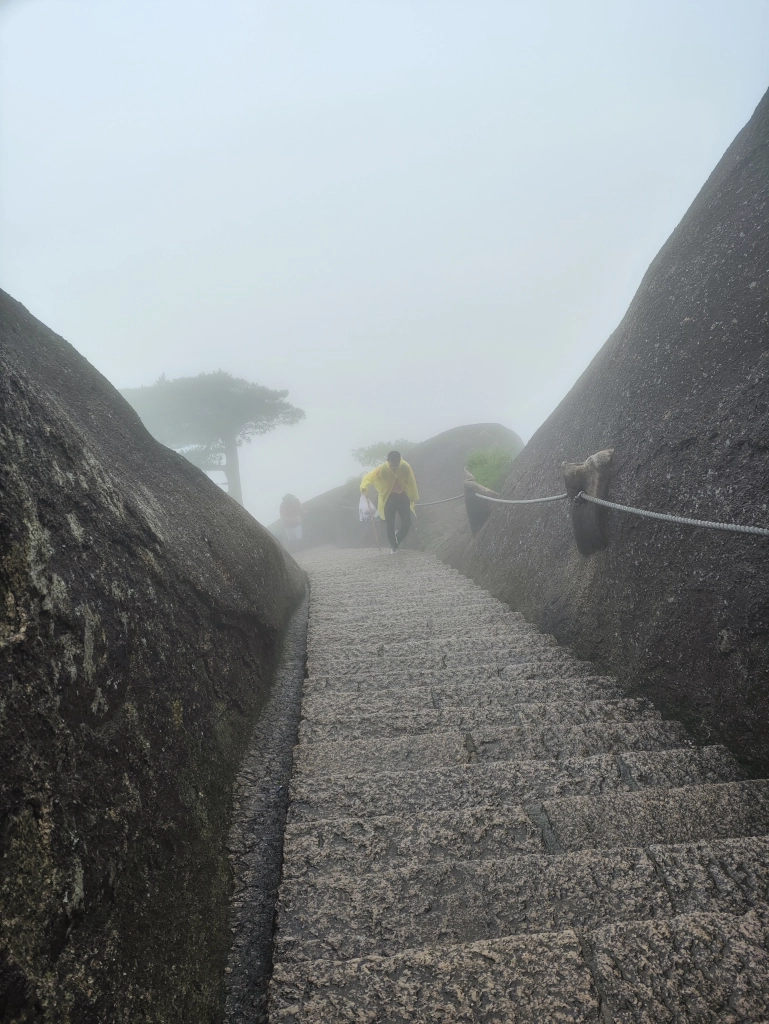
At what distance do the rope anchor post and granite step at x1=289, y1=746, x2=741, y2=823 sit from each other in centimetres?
174

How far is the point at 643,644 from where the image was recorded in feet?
10.3

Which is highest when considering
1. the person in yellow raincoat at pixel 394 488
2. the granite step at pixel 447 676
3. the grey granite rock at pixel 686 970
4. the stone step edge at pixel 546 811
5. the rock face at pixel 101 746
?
the person in yellow raincoat at pixel 394 488

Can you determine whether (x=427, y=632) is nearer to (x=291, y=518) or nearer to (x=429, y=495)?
(x=429, y=495)

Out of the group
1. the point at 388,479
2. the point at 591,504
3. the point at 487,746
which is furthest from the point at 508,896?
the point at 388,479

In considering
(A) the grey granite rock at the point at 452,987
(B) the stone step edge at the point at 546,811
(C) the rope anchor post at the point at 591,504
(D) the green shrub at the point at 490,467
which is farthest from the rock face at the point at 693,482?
(D) the green shrub at the point at 490,467

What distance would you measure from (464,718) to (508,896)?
4.05 ft

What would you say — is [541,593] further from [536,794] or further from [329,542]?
[329,542]

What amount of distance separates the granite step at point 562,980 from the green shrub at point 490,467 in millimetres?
8557

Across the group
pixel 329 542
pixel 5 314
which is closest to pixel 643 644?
pixel 5 314

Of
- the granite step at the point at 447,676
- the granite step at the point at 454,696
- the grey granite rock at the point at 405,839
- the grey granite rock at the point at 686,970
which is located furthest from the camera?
the granite step at the point at 447,676

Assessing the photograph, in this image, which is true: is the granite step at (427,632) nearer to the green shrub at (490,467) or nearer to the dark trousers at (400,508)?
the green shrub at (490,467)

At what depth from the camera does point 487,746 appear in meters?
2.63

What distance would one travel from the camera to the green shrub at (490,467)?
10.0 metres

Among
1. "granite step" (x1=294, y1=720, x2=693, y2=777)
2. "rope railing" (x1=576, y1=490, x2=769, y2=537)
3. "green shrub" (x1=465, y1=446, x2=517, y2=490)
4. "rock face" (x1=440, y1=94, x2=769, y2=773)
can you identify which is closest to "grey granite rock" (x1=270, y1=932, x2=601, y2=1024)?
"granite step" (x1=294, y1=720, x2=693, y2=777)
